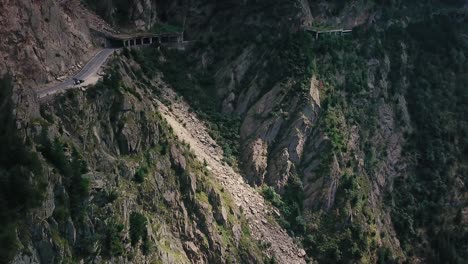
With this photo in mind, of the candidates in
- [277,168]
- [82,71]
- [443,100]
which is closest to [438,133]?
Answer: [443,100]

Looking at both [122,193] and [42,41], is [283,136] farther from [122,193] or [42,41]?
[42,41]

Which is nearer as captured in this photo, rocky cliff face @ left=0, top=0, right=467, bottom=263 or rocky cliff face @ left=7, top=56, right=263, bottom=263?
rocky cliff face @ left=7, top=56, right=263, bottom=263

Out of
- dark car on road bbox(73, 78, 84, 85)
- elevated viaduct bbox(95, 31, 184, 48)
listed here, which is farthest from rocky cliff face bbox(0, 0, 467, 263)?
dark car on road bbox(73, 78, 84, 85)

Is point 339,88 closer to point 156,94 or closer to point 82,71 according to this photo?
point 156,94

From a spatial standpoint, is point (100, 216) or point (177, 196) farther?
point (177, 196)

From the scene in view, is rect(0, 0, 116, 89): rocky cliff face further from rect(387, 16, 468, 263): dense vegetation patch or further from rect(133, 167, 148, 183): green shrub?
rect(387, 16, 468, 263): dense vegetation patch

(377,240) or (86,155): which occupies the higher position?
(86,155)

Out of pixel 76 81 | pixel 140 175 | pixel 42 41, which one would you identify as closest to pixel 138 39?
pixel 42 41
